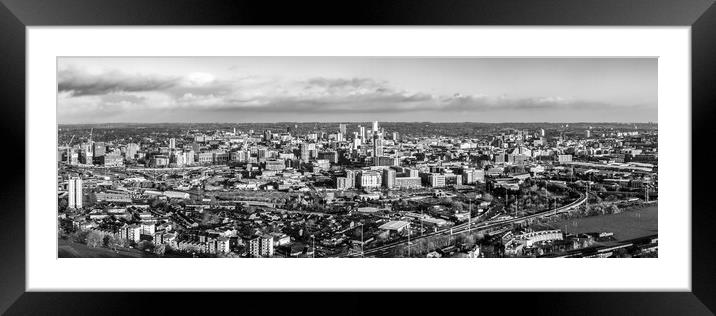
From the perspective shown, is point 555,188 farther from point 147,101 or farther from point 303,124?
point 147,101


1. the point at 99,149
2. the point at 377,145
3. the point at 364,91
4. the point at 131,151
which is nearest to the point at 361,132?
the point at 377,145

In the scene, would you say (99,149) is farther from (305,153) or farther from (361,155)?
(361,155)

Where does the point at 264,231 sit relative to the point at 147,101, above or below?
below

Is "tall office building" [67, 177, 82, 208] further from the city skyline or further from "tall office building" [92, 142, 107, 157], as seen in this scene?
the city skyline

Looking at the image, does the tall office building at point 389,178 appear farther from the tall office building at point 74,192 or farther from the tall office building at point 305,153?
the tall office building at point 74,192

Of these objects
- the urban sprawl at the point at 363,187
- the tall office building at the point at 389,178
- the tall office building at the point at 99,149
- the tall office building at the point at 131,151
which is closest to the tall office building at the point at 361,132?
the urban sprawl at the point at 363,187
